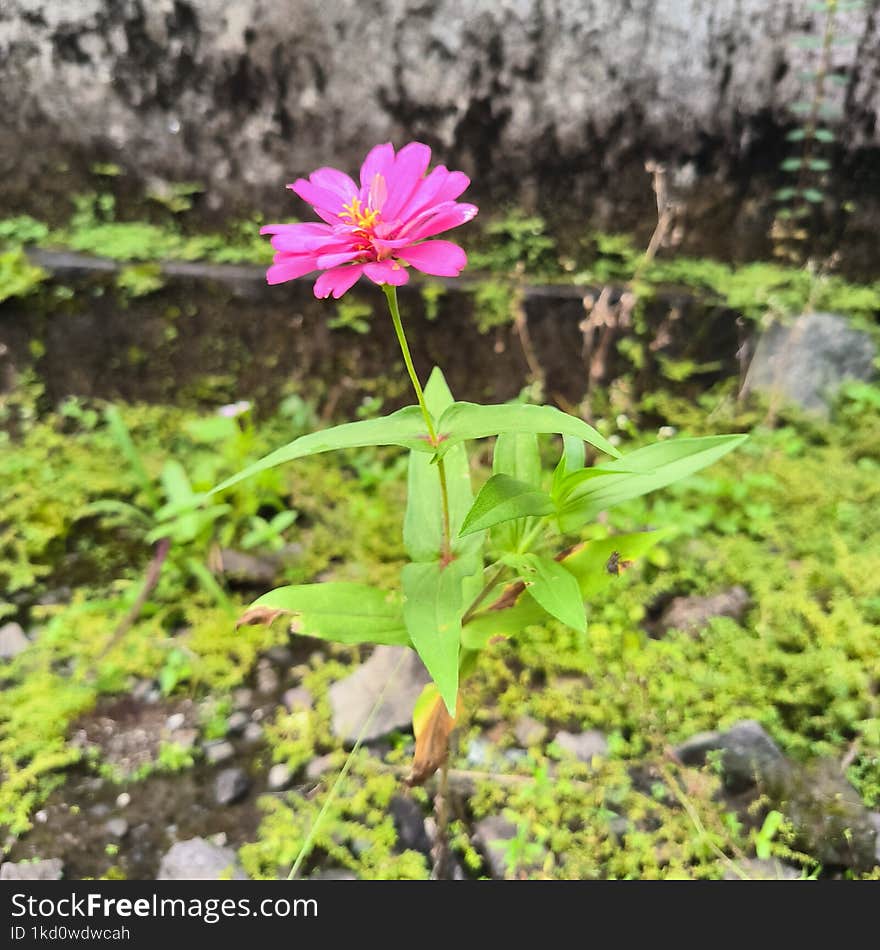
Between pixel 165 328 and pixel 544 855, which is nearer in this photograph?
pixel 544 855

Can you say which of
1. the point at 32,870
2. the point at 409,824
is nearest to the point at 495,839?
the point at 409,824

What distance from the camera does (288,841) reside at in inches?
52.2

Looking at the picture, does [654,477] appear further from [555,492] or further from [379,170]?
[379,170]

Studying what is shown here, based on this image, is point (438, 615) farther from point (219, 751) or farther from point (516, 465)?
point (219, 751)

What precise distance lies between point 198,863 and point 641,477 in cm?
100

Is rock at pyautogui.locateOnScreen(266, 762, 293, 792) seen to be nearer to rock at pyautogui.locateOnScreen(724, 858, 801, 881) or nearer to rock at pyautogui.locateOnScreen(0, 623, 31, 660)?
rock at pyautogui.locateOnScreen(0, 623, 31, 660)

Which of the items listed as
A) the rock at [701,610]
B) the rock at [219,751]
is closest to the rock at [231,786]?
the rock at [219,751]

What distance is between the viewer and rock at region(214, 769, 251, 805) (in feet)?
4.62

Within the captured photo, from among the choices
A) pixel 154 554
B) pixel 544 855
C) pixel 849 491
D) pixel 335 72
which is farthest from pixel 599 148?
pixel 544 855

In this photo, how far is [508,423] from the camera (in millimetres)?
917

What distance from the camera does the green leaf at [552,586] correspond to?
3.32 feet

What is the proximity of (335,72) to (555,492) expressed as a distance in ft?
4.36

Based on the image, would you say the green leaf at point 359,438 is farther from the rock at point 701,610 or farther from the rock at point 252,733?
the rock at point 701,610

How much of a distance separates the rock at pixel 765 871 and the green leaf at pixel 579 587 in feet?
1.76
